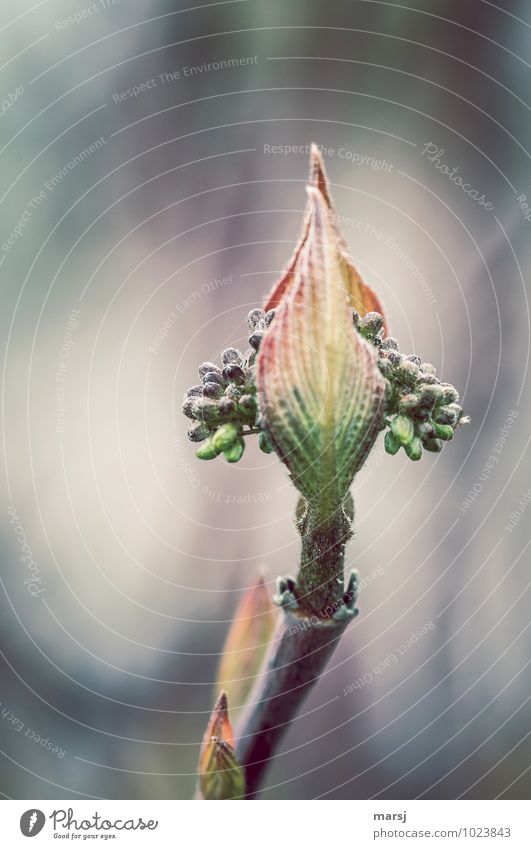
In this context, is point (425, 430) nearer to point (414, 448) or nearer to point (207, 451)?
point (414, 448)

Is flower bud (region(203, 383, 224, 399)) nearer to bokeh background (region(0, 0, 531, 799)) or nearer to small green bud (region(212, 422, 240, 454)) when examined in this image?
small green bud (region(212, 422, 240, 454))

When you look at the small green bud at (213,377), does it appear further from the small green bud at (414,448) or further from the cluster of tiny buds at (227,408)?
the small green bud at (414,448)

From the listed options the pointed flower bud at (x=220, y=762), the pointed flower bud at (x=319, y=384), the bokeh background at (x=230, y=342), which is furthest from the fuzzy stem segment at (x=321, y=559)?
the bokeh background at (x=230, y=342)

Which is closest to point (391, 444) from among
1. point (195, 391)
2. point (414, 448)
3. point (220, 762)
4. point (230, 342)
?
point (414, 448)

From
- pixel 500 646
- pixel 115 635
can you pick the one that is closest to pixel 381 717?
pixel 500 646

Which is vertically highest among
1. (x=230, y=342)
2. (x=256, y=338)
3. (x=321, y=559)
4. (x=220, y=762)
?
(x=230, y=342)
